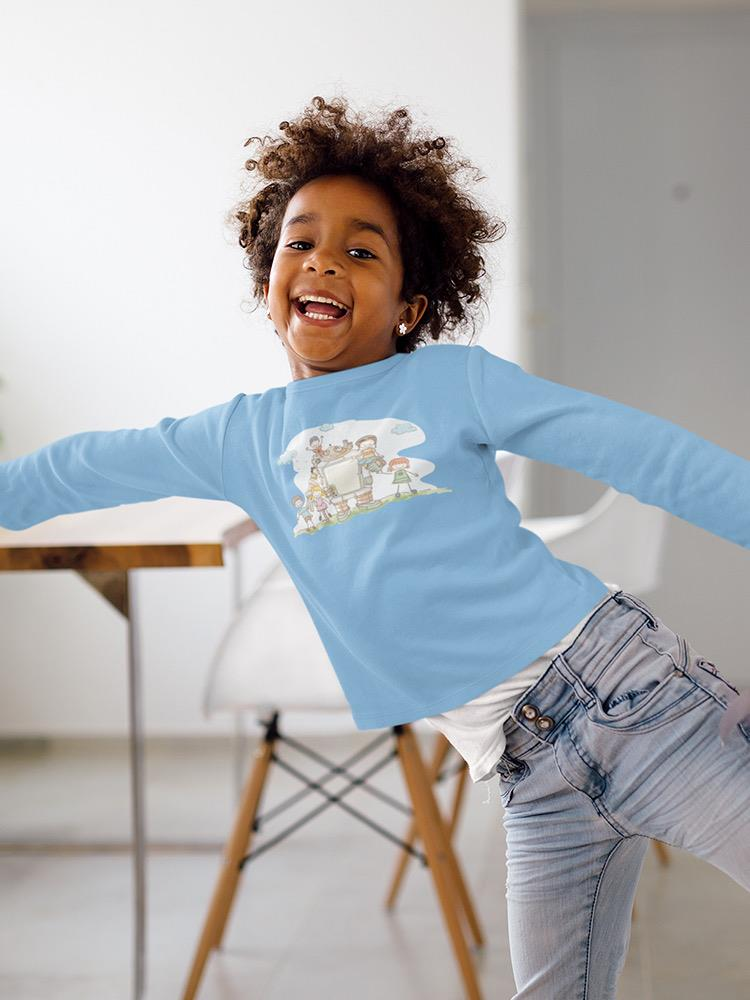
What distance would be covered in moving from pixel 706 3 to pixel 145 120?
183cm

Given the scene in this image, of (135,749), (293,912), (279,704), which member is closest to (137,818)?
(135,749)

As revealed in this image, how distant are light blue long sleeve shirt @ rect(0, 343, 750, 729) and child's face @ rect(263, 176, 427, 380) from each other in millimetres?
31

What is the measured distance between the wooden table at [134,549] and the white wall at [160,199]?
1.24 metres

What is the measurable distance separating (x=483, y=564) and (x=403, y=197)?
390 millimetres

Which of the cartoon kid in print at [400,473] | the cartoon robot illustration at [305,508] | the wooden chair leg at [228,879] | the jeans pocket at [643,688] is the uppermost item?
the cartoon kid in print at [400,473]

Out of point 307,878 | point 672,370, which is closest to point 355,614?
point 307,878

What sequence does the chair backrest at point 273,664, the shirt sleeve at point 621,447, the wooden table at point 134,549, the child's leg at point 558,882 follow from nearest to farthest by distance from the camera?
the shirt sleeve at point 621,447
the child's leg at point 558,882
the wooden table at point 134,549
the chair backrest at point 273,664

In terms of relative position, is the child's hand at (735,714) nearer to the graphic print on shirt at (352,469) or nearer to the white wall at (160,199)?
the graphic print on shirt at (352,469)

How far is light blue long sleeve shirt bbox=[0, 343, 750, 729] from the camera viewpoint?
1033 millimetres

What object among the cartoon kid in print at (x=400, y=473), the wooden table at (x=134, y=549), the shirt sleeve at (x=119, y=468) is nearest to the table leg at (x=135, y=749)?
the wooden table at (x=134, y=549)

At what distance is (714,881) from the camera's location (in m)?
2.36

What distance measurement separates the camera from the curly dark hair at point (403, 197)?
4.01 feet

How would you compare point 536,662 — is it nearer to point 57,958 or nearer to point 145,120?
point 57,958

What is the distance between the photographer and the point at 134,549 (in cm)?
176
